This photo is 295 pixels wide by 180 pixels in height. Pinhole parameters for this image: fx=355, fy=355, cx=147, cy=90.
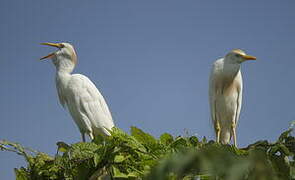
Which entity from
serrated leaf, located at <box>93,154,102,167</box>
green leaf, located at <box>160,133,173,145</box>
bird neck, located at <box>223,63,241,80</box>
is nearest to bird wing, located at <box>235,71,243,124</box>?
bird neck, located at <box>223,63,241,80</box>

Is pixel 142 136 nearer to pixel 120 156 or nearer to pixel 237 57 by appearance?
pixel 120 156

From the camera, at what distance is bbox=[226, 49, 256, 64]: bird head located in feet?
13.7

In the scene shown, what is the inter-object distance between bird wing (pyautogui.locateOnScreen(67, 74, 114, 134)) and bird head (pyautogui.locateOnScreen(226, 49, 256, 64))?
5.24ft

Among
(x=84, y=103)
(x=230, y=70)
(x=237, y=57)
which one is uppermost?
(x=237, y=57)

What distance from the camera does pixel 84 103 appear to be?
404cm

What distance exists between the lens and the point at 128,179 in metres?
1.52

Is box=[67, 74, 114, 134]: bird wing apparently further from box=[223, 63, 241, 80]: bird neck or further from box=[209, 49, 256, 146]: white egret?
box=[223, 63, 241, 80]: bird neck

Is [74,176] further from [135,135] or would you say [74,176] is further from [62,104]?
[62,104]

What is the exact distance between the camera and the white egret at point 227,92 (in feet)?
13.8

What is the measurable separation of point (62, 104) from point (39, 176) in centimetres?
251

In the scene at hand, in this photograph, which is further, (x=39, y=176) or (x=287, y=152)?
(x=39, y=176)

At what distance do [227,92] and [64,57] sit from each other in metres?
2.08

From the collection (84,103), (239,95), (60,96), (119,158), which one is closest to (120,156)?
(119,158)

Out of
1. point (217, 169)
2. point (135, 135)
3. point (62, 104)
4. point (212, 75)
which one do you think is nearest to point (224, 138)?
point (212, 75)
